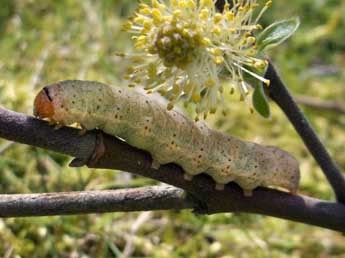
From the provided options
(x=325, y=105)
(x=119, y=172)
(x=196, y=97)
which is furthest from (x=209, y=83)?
(x=325, y=105)

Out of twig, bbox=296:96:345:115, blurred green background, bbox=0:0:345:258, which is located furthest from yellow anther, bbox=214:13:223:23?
twig, bbox=296:96:345:115

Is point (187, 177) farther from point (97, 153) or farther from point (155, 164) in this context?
point (97, 153)

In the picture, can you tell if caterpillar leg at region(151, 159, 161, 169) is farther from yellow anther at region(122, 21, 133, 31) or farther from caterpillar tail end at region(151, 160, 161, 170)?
yellow anther at region(122, 21, 133, 31)

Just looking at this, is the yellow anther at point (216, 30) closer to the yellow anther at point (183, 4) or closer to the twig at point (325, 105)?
the yellow anther at point (183, 4)

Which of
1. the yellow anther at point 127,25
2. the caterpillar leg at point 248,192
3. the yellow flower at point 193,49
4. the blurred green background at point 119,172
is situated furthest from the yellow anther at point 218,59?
the blurred green background at point 119,172

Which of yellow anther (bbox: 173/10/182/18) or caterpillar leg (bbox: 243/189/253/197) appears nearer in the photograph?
yellow anther (bbox: 173/10/182/18)

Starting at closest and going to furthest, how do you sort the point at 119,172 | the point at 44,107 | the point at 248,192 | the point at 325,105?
the point at 44,107 < the point at 248,192 < the point at 119,172 < the point at 325,105

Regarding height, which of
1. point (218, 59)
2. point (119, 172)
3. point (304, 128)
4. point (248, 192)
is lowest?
point (119, 172)
